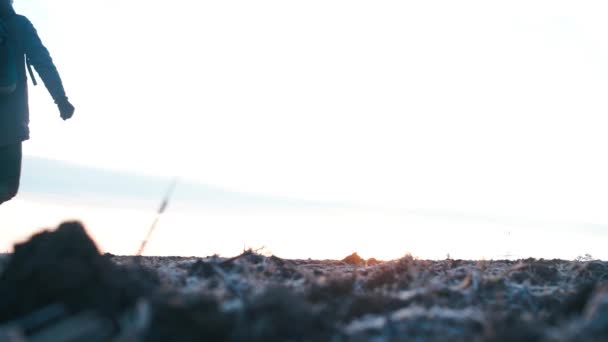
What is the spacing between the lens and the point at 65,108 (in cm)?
707

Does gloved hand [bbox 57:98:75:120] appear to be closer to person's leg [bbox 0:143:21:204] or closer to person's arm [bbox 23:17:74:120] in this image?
person's arm [bbox 23:17:74:120]

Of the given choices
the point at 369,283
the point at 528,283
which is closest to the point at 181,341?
the point at 369,283

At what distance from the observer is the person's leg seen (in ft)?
22.2

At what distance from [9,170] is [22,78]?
3.07ft

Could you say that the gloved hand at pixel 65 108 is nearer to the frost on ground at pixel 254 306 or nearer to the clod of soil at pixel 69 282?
the frost on ground at pixel 254 306

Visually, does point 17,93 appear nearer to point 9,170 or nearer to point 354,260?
point 9,170

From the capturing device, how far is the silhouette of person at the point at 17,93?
262 inches

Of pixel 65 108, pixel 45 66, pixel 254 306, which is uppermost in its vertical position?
pixel 45 66

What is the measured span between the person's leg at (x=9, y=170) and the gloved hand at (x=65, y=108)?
533mm

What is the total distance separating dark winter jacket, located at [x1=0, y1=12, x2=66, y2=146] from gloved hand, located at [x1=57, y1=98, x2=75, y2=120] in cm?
5

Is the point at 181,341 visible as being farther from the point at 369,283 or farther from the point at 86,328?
the point at 369,283

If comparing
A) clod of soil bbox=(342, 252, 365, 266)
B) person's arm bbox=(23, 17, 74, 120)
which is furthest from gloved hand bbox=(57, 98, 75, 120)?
clod of soil bbox=(342, 252, 365, 266)

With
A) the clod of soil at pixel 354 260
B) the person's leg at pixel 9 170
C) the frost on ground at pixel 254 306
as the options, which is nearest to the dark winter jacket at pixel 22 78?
the person's leg at pixel 9 170

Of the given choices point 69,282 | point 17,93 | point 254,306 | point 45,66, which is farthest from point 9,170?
point 254,306
